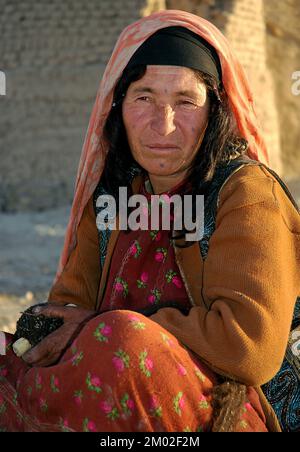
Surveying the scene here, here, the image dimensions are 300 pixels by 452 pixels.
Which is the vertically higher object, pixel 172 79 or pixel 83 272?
pixel 172 79

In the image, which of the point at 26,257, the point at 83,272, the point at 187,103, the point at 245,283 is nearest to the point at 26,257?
the point at 26,257

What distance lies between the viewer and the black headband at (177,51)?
2.26m

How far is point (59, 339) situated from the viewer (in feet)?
6.97

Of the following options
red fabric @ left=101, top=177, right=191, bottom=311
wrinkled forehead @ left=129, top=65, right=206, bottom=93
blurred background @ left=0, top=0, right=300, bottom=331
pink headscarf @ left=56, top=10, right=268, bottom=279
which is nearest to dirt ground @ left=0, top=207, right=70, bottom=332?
blurred background @ left=0, top=0, right=300, bottom=331

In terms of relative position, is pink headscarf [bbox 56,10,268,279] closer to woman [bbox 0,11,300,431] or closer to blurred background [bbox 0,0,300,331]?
woman [bbox 0,11,300,431]

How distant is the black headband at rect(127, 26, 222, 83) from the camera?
2262 mm

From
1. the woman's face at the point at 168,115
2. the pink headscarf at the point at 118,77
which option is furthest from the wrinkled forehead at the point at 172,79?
the pink headscarf at the point at 118,77

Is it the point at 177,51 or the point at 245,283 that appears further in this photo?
the point at 177,51

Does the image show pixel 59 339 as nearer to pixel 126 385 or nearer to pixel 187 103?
pixel 126 385

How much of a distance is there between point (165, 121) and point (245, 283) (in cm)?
55

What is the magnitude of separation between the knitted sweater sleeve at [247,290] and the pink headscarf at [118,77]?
0.35 meters

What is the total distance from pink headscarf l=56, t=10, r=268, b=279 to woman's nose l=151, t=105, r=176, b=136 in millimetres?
209

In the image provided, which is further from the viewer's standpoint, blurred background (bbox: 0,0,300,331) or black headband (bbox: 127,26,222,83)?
blurred background (bbox: 0,0,300,331)

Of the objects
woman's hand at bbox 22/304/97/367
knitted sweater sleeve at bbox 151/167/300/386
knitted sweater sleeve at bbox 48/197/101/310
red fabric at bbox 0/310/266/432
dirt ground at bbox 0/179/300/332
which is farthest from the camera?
dirt ground at bbox 0/179/300/332
